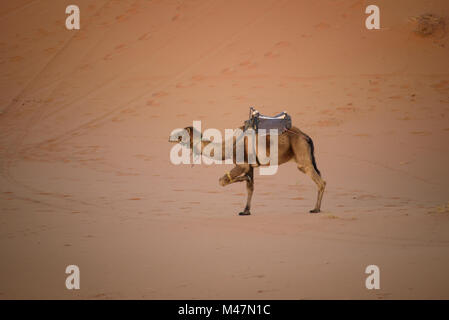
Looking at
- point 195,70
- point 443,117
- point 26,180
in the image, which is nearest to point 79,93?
point 195,70

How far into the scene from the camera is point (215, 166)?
51.7 ft

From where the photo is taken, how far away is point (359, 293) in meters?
6.61

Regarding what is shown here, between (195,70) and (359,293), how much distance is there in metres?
15.3

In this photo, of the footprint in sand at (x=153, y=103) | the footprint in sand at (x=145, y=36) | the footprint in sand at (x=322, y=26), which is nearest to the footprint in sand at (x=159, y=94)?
the footprint in sand at (x=153, y=103)

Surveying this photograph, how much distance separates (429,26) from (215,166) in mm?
9372

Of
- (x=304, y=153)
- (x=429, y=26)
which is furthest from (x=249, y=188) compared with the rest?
(x=429, y=26)

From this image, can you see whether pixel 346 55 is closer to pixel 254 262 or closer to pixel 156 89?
pixel 156 89

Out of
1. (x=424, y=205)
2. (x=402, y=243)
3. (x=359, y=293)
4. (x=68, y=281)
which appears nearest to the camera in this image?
(x=359, y=293)

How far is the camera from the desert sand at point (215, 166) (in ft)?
24.5

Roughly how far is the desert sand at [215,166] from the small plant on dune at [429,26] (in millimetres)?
285

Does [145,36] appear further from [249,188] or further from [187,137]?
[249,188]

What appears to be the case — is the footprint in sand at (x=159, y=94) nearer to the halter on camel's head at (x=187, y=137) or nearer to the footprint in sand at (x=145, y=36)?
the footprint in sand at (x=145, y=36)

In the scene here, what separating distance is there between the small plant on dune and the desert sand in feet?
0.94

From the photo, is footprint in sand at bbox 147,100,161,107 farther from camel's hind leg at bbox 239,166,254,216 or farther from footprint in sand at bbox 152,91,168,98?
camel's hind leg at bbox 239,166,254,216
